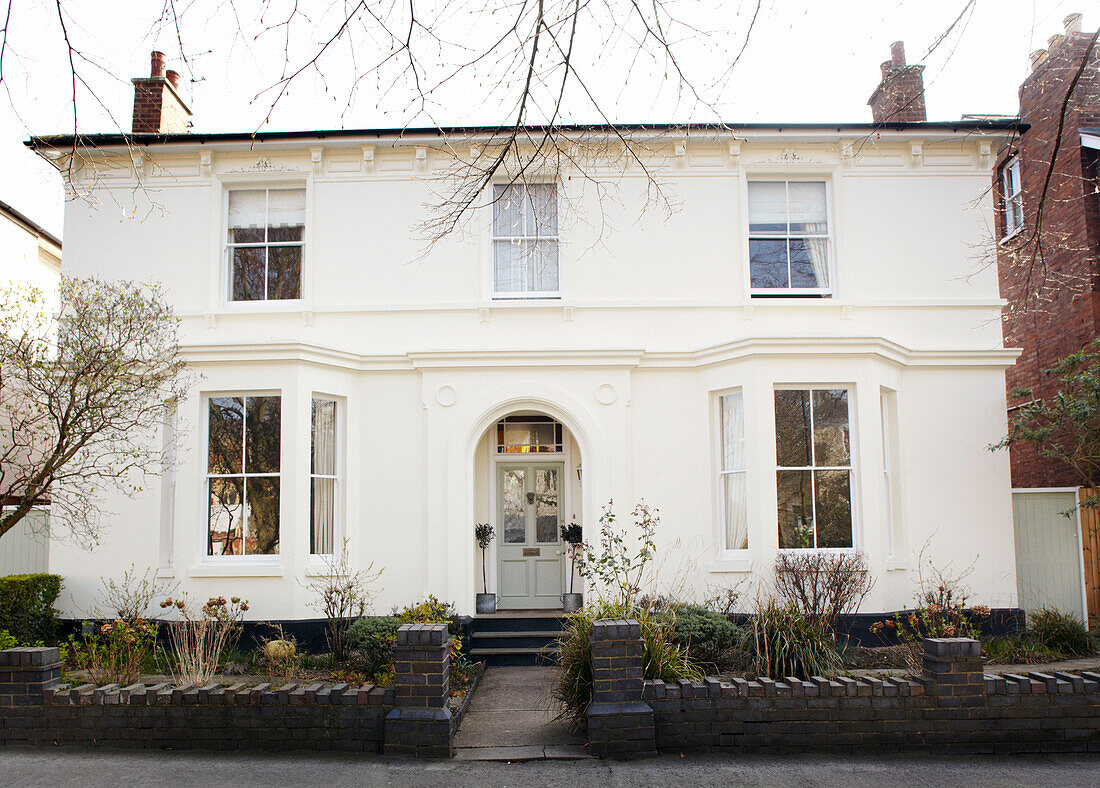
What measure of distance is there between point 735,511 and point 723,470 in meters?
0.58

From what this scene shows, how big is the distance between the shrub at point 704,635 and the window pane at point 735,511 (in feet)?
6.36

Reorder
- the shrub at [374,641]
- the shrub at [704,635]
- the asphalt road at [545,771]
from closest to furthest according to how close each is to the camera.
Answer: the asphalt road at [545,771] < the shrub at [704,635] < the shrub at [374,641]

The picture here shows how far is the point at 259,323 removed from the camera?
451 inches

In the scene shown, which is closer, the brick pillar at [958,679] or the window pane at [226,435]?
the brick pillar at [958,679]

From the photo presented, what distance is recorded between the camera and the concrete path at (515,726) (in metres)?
6.24

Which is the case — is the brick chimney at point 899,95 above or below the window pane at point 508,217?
above

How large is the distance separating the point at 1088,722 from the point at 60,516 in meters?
11.0

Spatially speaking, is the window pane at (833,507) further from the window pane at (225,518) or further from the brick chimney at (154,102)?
the brick chimney at (154,102)

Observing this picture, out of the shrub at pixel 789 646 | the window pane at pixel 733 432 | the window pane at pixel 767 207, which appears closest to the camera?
the shrub at pixel 789 646

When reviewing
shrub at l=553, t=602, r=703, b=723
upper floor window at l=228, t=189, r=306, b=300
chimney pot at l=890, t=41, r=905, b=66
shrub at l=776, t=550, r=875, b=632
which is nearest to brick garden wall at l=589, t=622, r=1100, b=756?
shrub at l=553, t=602, r=703, b=723

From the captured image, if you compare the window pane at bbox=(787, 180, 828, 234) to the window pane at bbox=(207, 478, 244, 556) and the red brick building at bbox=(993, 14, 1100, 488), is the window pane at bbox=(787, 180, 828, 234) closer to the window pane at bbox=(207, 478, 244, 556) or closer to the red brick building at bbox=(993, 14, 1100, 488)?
the red brick building at bbox=(993, 14, 1100, 488)

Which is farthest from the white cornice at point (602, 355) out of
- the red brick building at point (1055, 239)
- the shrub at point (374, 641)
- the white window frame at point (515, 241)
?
the shrub at point (374, 641)

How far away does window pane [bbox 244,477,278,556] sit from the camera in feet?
34.2

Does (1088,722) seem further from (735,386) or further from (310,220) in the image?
(310,220)
